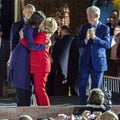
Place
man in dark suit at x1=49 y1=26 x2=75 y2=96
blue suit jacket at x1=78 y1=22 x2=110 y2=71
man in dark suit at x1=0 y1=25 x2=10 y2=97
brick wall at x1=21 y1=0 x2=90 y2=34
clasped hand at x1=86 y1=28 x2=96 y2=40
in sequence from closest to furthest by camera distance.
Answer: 1. clasped hand at x1=86 y1=28 x2=96 y2=40
2. blue suit jacket at x1=78 y1=22 x2=110 y2=71
3. man in dark suit at x1=49 y1=26 x2=75 y2=96
4. man in dark suit at x1=0 y1=25 x2=10 y2=97
5. brick wall at x1=21 y1=0 x2=90 y2=34

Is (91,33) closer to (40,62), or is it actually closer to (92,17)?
(92,17)

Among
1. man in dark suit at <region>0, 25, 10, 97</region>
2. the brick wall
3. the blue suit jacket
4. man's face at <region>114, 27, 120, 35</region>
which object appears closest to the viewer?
the blue suit jacket

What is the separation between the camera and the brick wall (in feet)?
49.2

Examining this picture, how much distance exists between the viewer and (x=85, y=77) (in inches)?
412

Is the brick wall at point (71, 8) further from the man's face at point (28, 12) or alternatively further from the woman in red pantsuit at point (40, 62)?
the woman in red pantsuit at point (40, 62)

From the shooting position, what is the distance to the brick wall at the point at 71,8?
49.2 feet

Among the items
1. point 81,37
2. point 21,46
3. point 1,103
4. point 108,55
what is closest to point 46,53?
point 21,46

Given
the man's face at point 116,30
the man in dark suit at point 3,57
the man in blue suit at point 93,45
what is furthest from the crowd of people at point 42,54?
the man in dark suit at point 3,57

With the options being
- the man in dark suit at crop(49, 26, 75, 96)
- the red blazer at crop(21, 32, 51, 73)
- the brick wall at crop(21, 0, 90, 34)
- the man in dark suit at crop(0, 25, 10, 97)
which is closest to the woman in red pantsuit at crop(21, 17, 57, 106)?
the red blazer at crop(21, 32, 51, 73)

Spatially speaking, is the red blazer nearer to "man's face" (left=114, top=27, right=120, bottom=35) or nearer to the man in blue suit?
the man in blue suit

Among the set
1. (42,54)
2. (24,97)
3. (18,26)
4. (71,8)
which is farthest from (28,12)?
(71,8)

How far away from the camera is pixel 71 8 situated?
50.1 feet

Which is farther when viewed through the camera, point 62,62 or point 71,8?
point 71,8

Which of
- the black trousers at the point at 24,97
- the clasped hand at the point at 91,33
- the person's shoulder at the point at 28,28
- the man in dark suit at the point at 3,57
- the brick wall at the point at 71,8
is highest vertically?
the brick wall at the point at 71,8
